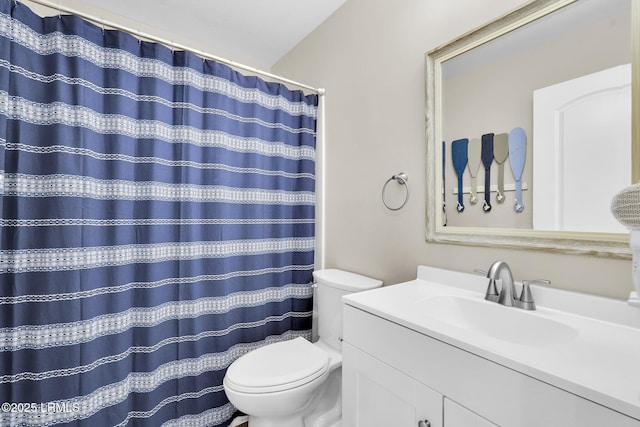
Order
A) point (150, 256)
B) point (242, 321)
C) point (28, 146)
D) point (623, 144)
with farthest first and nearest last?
point (242, 321)
point (150, 256)
point (28, 146)
point (623, 144)

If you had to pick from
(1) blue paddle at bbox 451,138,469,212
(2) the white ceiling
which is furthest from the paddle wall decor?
(2) the white ceiling

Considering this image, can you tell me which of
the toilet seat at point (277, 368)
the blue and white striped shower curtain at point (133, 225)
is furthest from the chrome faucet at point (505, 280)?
the blue and white striped shower curtain at point (133, 225)

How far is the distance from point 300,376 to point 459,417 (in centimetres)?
73

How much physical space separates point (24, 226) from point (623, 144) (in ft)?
6.82

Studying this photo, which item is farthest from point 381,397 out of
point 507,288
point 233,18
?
point 233,18

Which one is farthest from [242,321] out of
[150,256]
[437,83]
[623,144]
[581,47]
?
[581,47]

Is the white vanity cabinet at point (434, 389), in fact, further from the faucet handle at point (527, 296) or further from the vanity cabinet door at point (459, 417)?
the faucet handle at point (527, 296)

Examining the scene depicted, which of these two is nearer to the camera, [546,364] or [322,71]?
[546,364]

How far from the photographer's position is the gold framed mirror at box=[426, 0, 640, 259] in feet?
2.83

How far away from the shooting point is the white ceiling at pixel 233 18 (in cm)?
182

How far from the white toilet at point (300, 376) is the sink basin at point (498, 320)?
44 cm

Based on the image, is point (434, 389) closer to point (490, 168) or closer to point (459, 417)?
point (459, 417)

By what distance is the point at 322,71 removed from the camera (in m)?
2.01

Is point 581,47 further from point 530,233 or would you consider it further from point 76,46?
point 76,46
